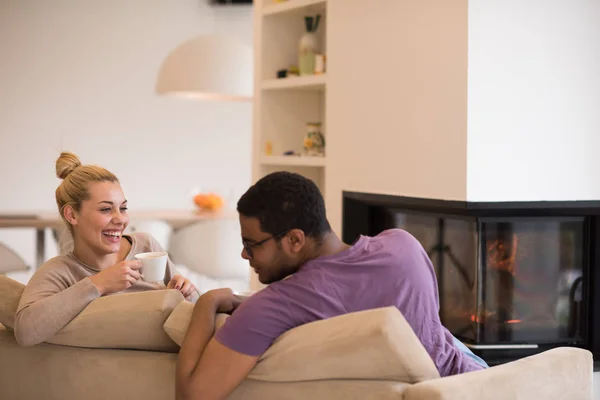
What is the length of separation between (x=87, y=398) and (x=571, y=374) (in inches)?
44.3

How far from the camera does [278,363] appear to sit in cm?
174

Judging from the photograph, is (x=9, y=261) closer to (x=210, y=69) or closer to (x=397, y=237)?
(x=210, y=69)

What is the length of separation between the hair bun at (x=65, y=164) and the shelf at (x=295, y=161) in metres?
1.83

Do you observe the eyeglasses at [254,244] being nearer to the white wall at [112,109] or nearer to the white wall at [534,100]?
the white wall at [534,100]

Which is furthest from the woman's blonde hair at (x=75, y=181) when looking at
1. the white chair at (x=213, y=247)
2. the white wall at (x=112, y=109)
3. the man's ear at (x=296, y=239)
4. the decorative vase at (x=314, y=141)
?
the white wall at (x=112, y=109)

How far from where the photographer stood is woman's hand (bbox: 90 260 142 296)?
207 centimetres

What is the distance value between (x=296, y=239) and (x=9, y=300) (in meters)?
0.78

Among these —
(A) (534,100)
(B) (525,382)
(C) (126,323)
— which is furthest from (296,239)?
(A) (534,100)

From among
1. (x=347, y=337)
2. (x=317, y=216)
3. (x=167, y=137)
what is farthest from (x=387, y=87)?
(x=167, y=137)

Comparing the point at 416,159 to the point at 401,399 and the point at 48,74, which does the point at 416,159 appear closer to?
the point at 401,399

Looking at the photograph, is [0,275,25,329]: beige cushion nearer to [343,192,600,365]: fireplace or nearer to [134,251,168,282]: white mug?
[134,251,168,282]: white mug

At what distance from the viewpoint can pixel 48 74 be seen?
6.54 metres

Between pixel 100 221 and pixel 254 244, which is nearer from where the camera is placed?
pixel 254 244

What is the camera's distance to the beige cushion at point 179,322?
1.86 metres
